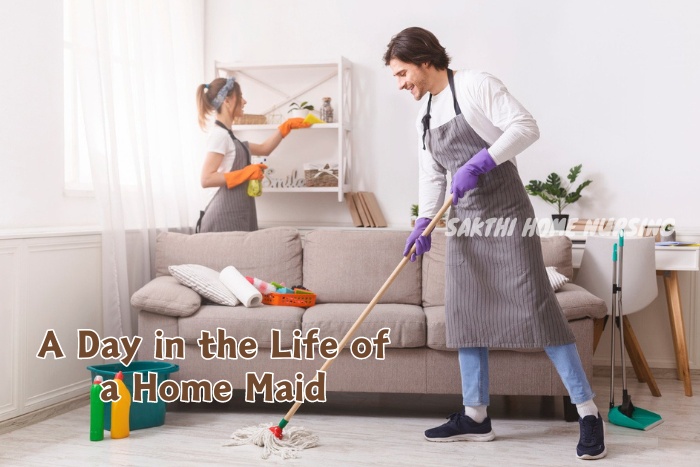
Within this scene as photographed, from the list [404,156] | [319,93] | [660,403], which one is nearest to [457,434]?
[660,403]

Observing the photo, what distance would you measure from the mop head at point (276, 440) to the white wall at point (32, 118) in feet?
4.53

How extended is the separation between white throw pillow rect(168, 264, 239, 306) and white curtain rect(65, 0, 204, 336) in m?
0.38

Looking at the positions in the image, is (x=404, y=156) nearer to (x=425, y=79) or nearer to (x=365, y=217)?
(x=365, y=217)

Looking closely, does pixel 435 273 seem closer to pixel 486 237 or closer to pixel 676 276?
pixel 486 237

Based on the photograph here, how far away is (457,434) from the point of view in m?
3.04

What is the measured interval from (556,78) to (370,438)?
240cm

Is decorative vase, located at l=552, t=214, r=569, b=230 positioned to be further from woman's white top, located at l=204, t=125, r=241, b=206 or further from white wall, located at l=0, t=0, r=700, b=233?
woman's white top, located at l=204, t=125, r=241, b=206

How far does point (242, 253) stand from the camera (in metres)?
3.87

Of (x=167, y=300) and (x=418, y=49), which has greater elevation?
(x=418, y=49)

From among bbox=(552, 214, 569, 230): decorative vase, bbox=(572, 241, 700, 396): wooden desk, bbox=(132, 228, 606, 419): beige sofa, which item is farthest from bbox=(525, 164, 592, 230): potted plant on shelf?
bbox=(132, 228, 606, 419): beige sofa

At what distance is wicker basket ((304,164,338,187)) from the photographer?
4.56 m

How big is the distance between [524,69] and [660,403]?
191 cm

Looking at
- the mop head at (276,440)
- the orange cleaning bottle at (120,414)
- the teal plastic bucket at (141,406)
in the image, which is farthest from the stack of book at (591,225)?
the orange cleaning bottle at (120,414)

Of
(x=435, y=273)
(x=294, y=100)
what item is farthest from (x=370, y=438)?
(x=294, y=100)
